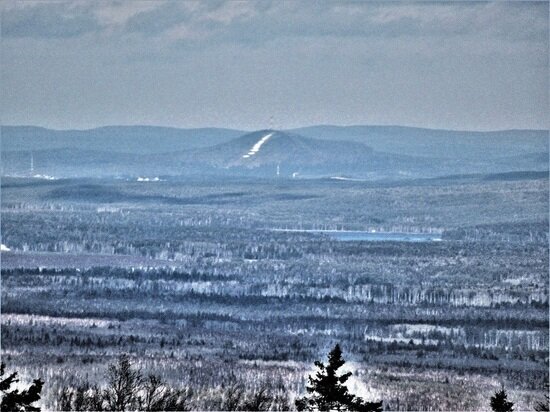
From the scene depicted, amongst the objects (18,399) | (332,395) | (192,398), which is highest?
(332,395)

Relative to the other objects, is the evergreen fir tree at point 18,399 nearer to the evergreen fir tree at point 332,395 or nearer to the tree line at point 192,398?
the tree line at point 192,398

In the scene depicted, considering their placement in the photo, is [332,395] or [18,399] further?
[18,399]

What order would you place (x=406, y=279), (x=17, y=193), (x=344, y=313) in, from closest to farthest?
(x=344, y=313) → (x=406, y=279) → (x=17, y=193)

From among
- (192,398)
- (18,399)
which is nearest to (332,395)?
(18,399)

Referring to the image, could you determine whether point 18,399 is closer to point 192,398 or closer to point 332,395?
point 332,395

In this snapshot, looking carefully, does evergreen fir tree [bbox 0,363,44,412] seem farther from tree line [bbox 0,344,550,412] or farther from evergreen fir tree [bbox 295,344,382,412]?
evergreen fir tree [bbox 295,344,382,412]

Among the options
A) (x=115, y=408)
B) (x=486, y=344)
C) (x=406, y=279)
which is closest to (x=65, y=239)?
(x=406, y=279)

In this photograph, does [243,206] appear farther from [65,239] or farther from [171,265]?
[171,265]

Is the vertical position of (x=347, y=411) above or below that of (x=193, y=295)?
above

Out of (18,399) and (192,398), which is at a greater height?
(18,399)

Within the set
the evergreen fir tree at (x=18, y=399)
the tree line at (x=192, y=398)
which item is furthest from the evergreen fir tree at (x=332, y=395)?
the evergreen fir tree at (x=18, y=399)

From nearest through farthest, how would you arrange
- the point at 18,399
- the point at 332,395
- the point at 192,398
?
the point at 332,395 < the point at 18,399 < the point at 192,398
